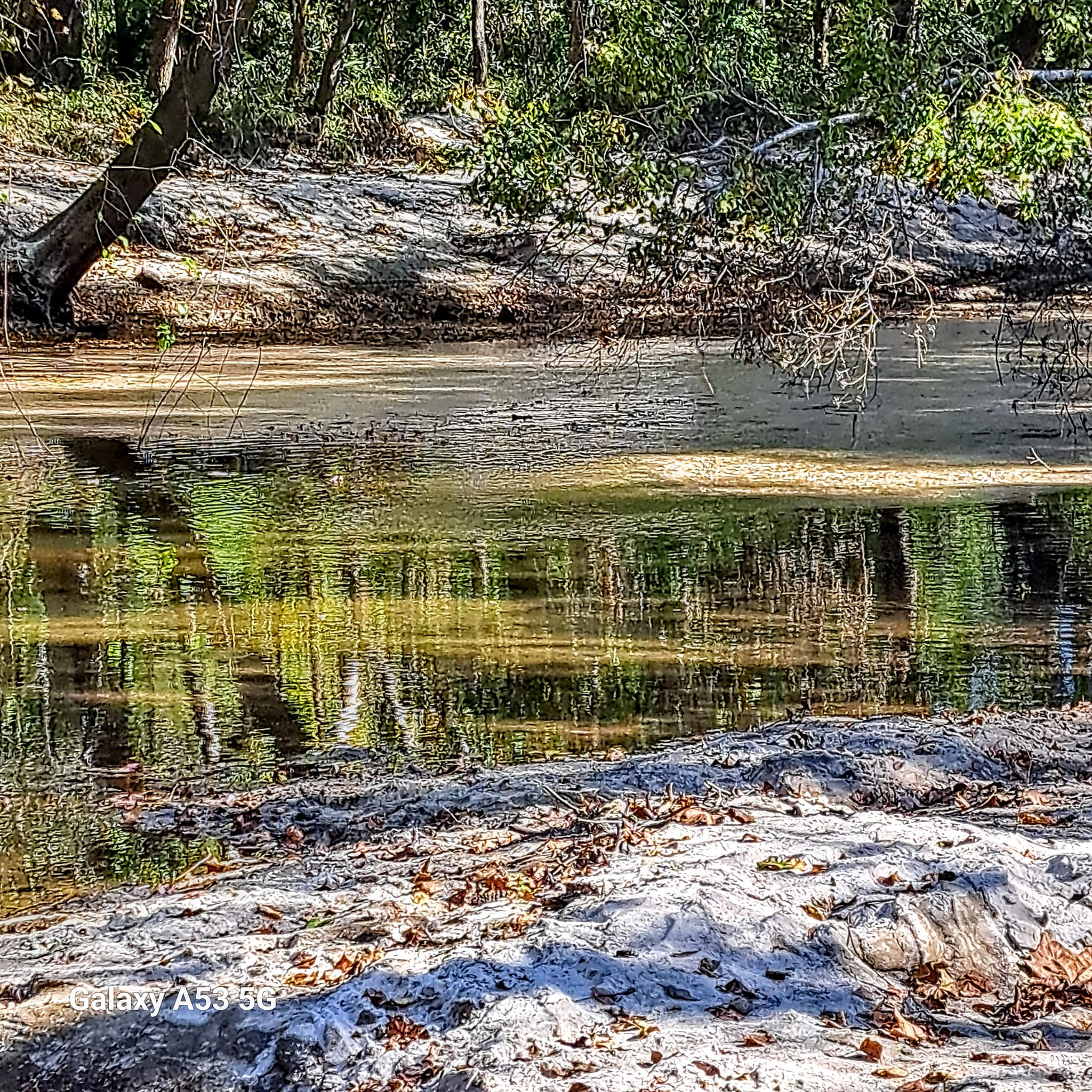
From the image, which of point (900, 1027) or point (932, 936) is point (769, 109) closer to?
point (932, 936)

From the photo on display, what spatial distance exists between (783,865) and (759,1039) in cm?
99

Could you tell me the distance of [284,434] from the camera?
14.1 metres

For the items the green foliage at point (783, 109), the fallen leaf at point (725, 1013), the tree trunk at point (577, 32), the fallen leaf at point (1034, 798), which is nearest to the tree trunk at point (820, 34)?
the green foliage at point (783, 109)

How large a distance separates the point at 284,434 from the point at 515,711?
768 centimetres

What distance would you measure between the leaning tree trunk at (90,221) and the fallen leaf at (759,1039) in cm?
1435

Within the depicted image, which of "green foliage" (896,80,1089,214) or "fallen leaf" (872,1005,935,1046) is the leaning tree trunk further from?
"fallen leaf" (872,1005,935,1046)

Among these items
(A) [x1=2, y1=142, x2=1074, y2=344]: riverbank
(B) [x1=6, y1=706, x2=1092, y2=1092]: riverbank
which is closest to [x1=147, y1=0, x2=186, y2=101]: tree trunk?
(A) [x1=2, y1=142, x2=1074, y2=344]: riverbank

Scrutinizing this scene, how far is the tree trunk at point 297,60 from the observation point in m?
27.3

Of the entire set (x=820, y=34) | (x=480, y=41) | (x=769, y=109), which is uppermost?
(x=480, y=41)

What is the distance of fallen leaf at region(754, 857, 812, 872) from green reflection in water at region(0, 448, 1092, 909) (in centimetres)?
198

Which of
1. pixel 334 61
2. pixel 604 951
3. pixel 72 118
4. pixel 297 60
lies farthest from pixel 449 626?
pixel 297 60

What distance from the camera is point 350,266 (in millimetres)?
24250

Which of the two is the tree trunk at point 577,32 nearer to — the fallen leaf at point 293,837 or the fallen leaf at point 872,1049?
the fallen leaf at point 293,837

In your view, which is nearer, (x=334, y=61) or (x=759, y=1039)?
(x=759, y=1039)
